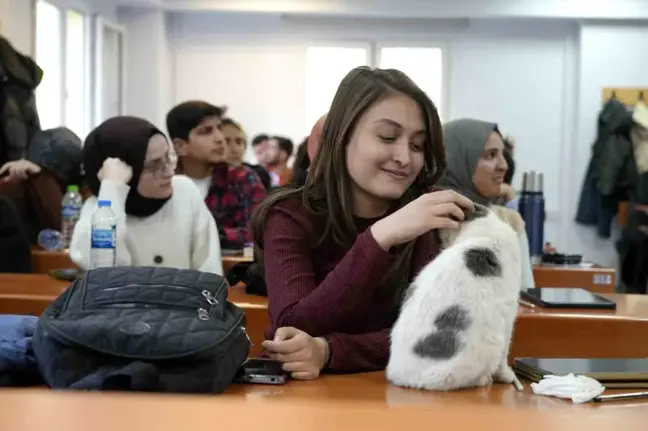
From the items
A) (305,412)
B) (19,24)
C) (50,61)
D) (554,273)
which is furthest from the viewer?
(50,61)

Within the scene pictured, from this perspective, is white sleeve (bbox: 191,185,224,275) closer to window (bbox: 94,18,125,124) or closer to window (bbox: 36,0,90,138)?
window (bbox: 36,0,90,138)

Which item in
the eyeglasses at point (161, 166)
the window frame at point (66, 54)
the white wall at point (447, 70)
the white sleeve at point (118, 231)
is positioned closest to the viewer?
the white sleeve at point (118, 231)

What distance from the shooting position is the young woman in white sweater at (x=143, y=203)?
266 centimetres

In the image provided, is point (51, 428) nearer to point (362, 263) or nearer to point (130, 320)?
point (130, 320)

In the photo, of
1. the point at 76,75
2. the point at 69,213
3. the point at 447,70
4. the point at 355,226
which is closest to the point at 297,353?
the point at 355,226

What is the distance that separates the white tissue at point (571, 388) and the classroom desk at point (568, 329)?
2.47 ft

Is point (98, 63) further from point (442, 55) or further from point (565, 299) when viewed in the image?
point (565, 299)

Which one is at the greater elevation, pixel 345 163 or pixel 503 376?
pixel 345 163

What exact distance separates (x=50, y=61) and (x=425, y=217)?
4563mm

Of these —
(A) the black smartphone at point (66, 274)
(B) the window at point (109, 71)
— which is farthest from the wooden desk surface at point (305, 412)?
(B) the window at point (109, 71)

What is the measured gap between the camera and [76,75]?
572cm

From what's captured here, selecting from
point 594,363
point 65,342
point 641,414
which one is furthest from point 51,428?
point 594,363

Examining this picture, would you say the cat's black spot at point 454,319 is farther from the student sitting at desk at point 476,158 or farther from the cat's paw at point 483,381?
the student sitting at desk at point 476,158

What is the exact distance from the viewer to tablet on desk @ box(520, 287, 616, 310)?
2.07 meters
